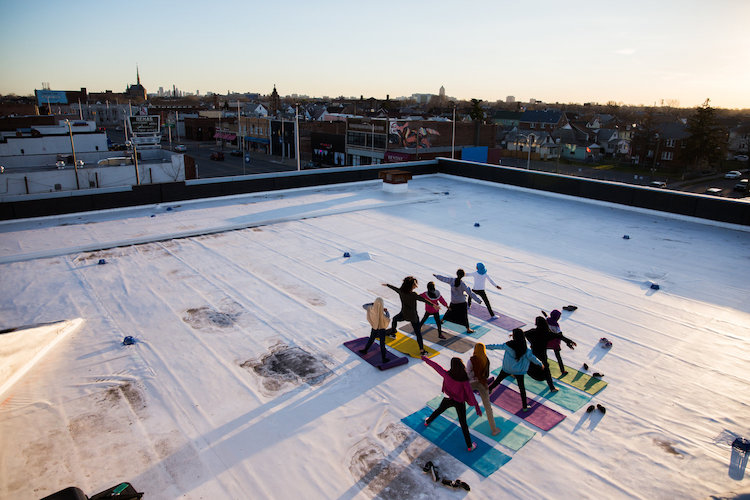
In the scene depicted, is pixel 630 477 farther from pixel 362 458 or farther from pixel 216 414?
pixel 216 414

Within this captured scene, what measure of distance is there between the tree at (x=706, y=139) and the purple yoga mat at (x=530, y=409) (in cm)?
7245

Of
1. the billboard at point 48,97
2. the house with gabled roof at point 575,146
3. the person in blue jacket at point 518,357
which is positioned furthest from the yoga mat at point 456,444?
the billboard at point 48,97

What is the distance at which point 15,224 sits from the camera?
1634 centimetres

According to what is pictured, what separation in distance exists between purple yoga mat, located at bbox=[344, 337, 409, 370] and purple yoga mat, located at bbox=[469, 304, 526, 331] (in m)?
2.46

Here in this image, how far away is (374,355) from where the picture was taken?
27.7 ft

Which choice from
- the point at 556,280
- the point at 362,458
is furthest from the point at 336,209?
the point at 362,458

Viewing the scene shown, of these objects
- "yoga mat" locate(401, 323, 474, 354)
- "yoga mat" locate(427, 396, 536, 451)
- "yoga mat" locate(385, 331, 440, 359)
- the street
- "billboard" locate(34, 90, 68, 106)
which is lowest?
Result: the street

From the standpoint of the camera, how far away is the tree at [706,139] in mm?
64750

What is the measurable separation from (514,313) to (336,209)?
1055 cm

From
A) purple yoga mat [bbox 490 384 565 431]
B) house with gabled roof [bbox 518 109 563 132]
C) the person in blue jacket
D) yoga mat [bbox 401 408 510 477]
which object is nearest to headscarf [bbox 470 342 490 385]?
the person in blue jacket

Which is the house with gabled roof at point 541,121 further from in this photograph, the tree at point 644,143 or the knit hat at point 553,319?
the knit hat at point 553,319

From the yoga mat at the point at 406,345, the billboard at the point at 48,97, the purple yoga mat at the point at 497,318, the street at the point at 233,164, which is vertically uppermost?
the billboard at the point at 48,97

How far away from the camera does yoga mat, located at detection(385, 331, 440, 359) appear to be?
8547mm

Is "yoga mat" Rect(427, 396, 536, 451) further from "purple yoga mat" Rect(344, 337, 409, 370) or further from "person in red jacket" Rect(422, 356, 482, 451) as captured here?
→ "purple yoga mat" Rect(344, 337, 409, 370)
